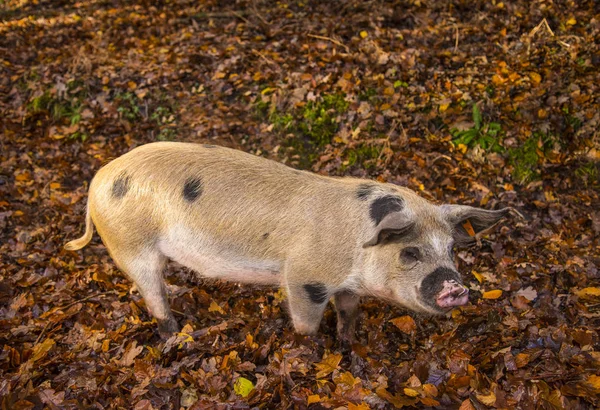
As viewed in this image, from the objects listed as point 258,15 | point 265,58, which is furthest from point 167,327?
point 258,15

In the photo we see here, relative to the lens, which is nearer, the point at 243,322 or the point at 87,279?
the point at 243,322

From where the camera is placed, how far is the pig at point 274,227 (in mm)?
3870

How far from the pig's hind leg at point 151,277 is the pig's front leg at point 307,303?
1.17 meters

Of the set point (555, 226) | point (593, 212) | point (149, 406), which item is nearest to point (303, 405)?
point (149, 406)

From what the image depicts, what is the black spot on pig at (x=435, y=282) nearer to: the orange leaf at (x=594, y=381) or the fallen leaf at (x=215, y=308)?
the orange leaf at (x=594, y=381)

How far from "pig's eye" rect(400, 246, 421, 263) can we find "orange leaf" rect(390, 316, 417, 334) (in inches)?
43.1

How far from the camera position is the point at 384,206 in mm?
3951

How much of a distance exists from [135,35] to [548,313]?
8.82m

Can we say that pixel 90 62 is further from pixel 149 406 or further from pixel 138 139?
pixel 149 406

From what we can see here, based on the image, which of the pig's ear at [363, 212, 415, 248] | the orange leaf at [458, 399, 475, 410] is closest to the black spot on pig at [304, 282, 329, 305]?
the pig's ear at [363, 212, 415, 248]

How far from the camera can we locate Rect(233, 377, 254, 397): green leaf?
383 cm

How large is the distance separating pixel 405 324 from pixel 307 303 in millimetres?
1086

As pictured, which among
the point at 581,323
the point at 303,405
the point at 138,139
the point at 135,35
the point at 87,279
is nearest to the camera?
the point at 303,405

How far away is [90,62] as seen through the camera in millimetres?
8906
